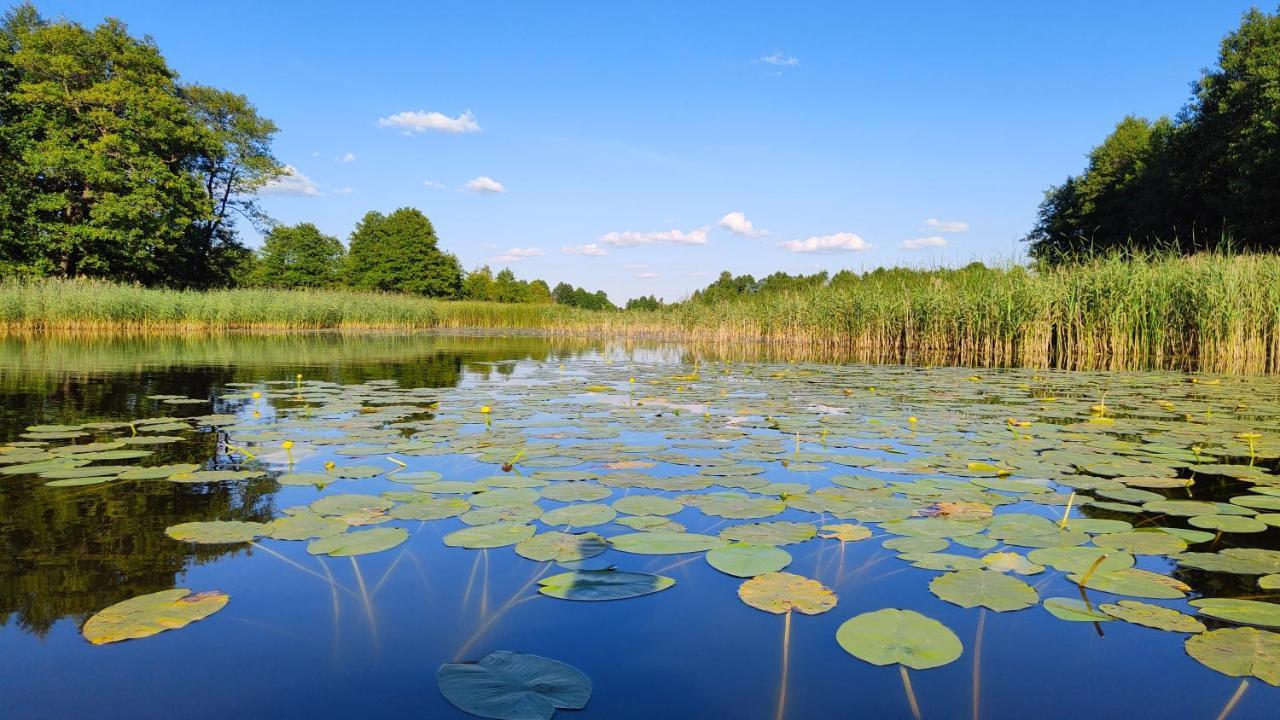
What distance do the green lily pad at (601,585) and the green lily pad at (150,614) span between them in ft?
2.78

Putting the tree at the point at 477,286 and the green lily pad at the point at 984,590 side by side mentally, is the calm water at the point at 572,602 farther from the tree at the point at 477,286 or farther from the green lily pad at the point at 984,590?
the tree at the point at 477,286

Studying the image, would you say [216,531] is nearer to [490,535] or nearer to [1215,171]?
[490,535]

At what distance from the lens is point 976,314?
11914 millimetres

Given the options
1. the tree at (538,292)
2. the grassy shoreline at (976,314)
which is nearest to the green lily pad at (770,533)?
the grassy shoreline at (976,314)

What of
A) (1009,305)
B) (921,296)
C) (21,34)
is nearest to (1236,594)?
(1009,305)

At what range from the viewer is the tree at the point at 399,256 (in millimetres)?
46812

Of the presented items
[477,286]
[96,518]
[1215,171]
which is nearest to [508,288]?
[477,286]

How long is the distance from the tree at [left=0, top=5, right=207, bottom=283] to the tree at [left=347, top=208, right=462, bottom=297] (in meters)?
20.8

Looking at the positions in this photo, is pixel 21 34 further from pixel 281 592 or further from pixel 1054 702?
pixel 1054 702

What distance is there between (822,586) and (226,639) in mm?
1512

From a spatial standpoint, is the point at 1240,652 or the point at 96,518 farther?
the point at 96,518

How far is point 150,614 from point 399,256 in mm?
48448

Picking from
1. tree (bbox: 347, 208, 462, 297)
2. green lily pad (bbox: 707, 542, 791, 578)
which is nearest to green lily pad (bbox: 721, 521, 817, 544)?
green lily pad (bbox: 707, 542, 791, 578)

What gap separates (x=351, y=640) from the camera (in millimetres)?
1578
